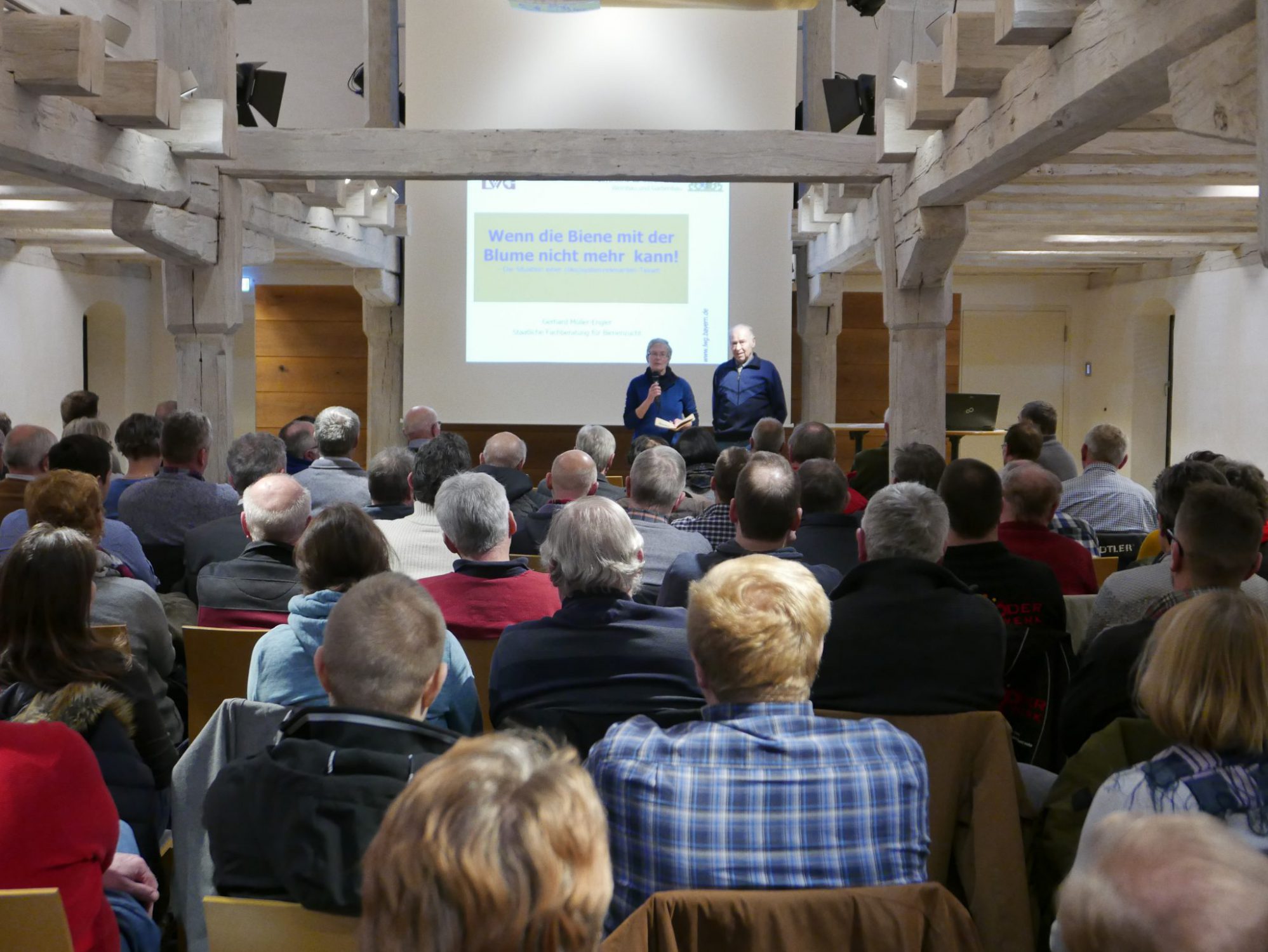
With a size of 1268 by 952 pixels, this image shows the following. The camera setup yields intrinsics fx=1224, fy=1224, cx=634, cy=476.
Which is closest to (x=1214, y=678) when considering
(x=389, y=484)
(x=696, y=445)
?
(x=389, y=484)

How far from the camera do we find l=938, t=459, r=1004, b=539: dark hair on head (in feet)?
10.6

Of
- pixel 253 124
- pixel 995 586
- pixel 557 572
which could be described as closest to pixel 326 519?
pixel 557 572

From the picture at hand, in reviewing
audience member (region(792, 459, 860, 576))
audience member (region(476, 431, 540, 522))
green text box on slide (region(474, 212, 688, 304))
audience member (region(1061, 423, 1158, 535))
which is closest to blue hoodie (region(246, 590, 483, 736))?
audience member (region(792, 459, 860, 576))

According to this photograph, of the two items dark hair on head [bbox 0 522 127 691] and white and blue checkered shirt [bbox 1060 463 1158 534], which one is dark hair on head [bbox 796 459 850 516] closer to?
white and blue checkered shirt [bbox 1060 463 1158 534]

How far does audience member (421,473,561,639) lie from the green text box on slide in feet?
18.9

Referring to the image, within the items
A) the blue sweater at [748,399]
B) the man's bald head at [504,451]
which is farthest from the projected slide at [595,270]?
the man's bald head at [504,451]

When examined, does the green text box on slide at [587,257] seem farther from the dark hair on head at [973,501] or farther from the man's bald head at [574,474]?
the dark hair on head at [973,501]

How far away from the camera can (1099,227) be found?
9367 mm

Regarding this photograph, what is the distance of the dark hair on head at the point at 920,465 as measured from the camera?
502 centimetres

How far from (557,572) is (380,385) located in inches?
355

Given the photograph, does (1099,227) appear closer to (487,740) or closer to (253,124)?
(253,124)

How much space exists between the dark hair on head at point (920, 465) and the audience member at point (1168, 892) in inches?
162

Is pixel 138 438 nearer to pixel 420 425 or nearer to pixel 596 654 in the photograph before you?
pixel 420 425

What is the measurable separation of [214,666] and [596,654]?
1021mm
